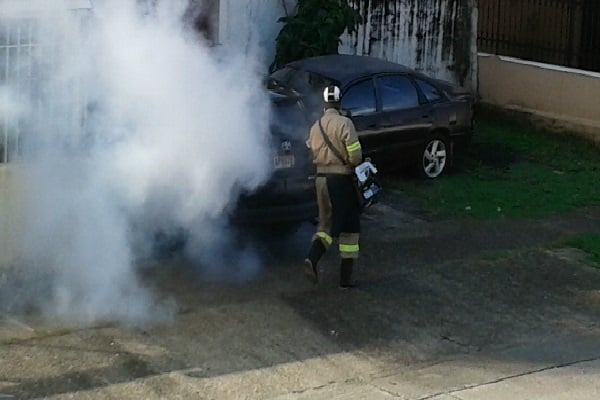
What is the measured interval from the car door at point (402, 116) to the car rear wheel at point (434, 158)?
19 centimetres

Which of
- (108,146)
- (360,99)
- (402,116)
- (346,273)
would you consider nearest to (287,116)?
(346,273)

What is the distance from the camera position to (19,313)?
8430 millimetres

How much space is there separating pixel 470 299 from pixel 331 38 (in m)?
6.35

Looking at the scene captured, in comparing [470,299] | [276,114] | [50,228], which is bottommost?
[470,299]

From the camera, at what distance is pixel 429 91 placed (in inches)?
548

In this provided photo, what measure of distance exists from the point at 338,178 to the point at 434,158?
188 inches

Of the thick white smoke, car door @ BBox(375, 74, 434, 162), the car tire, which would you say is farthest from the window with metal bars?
the car tire

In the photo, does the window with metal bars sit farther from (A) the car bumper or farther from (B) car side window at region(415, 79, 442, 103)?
(B) car side window at region(415, 79, 442, 103)

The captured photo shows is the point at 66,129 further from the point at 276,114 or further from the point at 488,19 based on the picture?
the point at 488,19

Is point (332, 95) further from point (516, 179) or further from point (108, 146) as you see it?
point (516, 179)

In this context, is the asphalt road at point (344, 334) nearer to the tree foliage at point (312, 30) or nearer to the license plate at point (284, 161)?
the license plate at point (284, 161)

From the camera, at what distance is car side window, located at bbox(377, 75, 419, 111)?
13227 mm

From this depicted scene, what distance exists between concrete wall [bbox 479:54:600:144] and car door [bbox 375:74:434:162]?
3628 mm

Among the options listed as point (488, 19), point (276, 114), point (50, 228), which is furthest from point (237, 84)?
point (488, 19)
